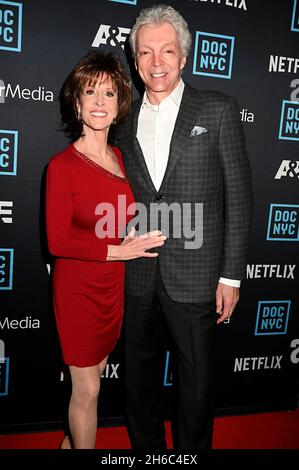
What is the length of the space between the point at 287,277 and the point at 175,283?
1.16 metres

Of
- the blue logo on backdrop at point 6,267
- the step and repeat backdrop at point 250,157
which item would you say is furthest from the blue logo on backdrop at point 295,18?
the blue logo on backdrop at point 6,267

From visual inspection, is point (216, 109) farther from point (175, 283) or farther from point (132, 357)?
point (132, 357)

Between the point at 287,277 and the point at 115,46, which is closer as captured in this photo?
the point at 115,46

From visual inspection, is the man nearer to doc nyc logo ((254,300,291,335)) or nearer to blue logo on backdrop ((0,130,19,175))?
blue logo on backdrop ((0,130,19,175))

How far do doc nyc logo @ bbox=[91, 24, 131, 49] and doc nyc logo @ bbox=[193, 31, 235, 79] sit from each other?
0.41 m

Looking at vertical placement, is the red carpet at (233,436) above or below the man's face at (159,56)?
below

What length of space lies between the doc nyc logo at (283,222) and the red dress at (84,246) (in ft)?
3.74

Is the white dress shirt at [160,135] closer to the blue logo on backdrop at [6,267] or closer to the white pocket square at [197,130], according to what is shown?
the white pocket square at [197,130]

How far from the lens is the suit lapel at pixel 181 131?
1.80 metres

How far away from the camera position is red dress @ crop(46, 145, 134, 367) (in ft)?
5.69
